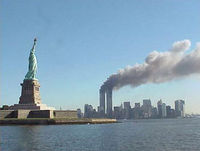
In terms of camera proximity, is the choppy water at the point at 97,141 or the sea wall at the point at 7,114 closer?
the choppy water at the point at 97,141

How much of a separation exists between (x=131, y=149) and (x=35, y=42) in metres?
98.6

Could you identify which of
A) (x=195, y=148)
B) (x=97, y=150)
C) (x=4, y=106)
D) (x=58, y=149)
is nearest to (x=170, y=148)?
(x=195, y=148)

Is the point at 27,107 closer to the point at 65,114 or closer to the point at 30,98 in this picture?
the point at 30,98

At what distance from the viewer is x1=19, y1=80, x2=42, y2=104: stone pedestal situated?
122812 millimetres

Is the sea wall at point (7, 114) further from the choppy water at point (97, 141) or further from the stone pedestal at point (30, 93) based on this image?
the choppy water at point (97, 141)

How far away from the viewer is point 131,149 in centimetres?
4206

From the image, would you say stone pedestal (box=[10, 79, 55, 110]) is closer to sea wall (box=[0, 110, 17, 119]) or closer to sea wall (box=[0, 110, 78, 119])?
sea wall (box=[0, 110, 78, 119])

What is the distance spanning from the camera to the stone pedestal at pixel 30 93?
12281 cm

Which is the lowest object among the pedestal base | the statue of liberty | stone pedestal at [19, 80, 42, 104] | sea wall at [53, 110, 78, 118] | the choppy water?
the choppy water

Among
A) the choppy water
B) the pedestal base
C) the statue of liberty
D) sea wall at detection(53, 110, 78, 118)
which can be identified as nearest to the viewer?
the choppy water

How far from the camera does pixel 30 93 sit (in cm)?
12356

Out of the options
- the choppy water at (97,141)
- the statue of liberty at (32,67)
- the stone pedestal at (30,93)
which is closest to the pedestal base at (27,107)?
the stone pedestal at (30,93)

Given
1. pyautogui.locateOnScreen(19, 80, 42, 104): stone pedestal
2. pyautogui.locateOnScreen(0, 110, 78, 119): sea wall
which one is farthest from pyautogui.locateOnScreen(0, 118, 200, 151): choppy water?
pyautogui.locateOnScreen(19, 80, 42, 104): stone pedestal

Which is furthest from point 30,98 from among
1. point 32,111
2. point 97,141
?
point 97,141
